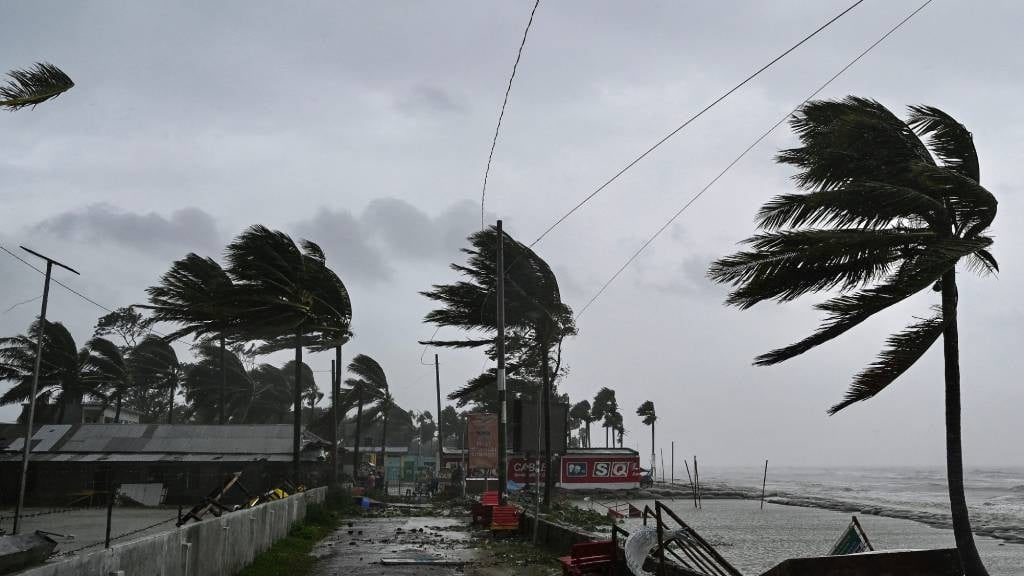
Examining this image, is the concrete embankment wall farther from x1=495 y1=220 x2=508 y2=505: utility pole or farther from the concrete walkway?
x1=495 y1=220 x2=508 y2=505: utility pole

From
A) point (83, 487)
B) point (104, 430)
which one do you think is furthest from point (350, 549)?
point (104, 430)

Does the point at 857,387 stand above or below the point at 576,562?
above

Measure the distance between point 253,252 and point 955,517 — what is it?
66.8 ft

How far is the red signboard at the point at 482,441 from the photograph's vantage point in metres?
39.1

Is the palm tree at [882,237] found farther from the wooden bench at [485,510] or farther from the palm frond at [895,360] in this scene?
the wooden bench at [485,510]

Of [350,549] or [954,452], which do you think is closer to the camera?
[954,452]

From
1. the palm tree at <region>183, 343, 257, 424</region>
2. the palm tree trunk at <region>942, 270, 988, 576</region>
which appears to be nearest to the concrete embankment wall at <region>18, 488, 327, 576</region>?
the palm tree trunk at <region>942, 270, 988, 576</region>

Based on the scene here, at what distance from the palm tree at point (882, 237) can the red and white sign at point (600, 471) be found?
128 feet

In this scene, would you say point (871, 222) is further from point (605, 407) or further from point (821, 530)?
point (605, 407)

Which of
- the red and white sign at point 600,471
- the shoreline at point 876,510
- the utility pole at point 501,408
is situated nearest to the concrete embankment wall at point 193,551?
the utility pole at point 501,408

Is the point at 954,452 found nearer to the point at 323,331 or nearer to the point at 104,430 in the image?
the point at 323,331

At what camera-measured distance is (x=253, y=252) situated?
24.5 metres

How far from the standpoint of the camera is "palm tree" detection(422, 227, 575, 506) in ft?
88.6

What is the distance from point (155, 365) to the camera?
60.3m
